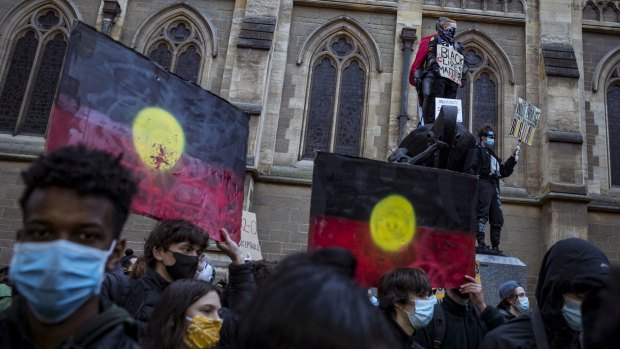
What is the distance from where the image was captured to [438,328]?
3389 millimetres

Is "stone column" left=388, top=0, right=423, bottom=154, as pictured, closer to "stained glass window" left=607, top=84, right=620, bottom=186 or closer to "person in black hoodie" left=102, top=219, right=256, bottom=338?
"stained glass window" left=607, top=84, right=620, bottom=186

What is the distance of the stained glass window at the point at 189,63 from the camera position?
45.9 feet

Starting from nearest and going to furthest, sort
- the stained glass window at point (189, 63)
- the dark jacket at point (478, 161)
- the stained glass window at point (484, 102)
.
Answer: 1. the dark jacket at point (478, 161)
2. the stained glass window at point (484, 102)
3. the stained glass window at point (189, 63)

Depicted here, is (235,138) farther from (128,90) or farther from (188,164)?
(128,90)

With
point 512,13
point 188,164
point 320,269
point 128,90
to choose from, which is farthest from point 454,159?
point 512,13

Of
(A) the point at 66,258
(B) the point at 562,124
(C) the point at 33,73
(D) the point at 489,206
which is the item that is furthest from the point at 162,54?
(A) the point at 66,258

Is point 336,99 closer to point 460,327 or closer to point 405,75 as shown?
point 405,75

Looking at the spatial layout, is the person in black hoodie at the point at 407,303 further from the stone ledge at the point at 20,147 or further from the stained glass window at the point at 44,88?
the stained glass window at the point at 44,88

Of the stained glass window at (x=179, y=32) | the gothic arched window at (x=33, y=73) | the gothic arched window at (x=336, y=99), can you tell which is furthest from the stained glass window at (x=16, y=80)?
the gothic arched window at (x=336, y=99)

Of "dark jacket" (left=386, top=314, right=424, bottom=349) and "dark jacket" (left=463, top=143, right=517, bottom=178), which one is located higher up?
"dark jacket" (left=463, top=143, right=517, bottom=178)

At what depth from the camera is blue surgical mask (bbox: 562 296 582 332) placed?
2.20 meters

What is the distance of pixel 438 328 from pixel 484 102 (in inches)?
453

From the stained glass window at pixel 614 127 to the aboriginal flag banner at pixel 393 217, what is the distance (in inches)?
440

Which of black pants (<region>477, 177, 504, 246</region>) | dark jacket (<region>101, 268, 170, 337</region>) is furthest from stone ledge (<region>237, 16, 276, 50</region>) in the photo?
dark jacket (<region>101, 268, 170, 337</region>)
